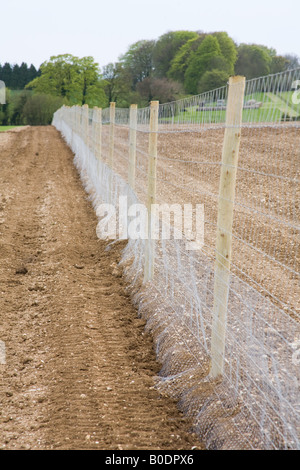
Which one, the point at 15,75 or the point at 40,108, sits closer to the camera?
the point at 40,108

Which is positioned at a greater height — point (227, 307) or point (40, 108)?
point (40, 108)

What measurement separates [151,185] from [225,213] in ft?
7.25

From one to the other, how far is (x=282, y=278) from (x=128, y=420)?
143 inches

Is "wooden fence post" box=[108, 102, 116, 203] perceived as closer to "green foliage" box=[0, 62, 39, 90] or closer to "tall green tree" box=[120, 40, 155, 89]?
"tall green tree" box=[120, 40, 155, 89]

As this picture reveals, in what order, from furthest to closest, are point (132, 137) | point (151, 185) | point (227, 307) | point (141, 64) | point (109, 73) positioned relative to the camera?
1. point (109, 73)
2. point (141, 64)
3. point (132, 137)
4. point (151, 185)
5. point (227, 307)

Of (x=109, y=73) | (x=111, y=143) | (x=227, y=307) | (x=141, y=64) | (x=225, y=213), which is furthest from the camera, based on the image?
(x=109, y=73)

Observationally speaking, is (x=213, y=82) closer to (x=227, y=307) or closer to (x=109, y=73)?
(x=227, y=307)

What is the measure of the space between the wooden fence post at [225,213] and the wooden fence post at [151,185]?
6.72ft

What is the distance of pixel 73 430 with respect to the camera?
10.7 ft

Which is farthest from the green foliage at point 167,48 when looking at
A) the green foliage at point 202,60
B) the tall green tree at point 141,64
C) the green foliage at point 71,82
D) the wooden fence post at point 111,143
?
the wooden fence post at point 111,143

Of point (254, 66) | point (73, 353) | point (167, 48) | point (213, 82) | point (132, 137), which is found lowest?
point (73, 353)

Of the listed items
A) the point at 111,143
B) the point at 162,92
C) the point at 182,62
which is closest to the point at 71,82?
the point at 182,62

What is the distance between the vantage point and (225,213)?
3.44 metres

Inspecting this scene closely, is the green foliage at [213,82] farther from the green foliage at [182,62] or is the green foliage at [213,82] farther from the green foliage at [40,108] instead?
the green foliage at [40,108]
